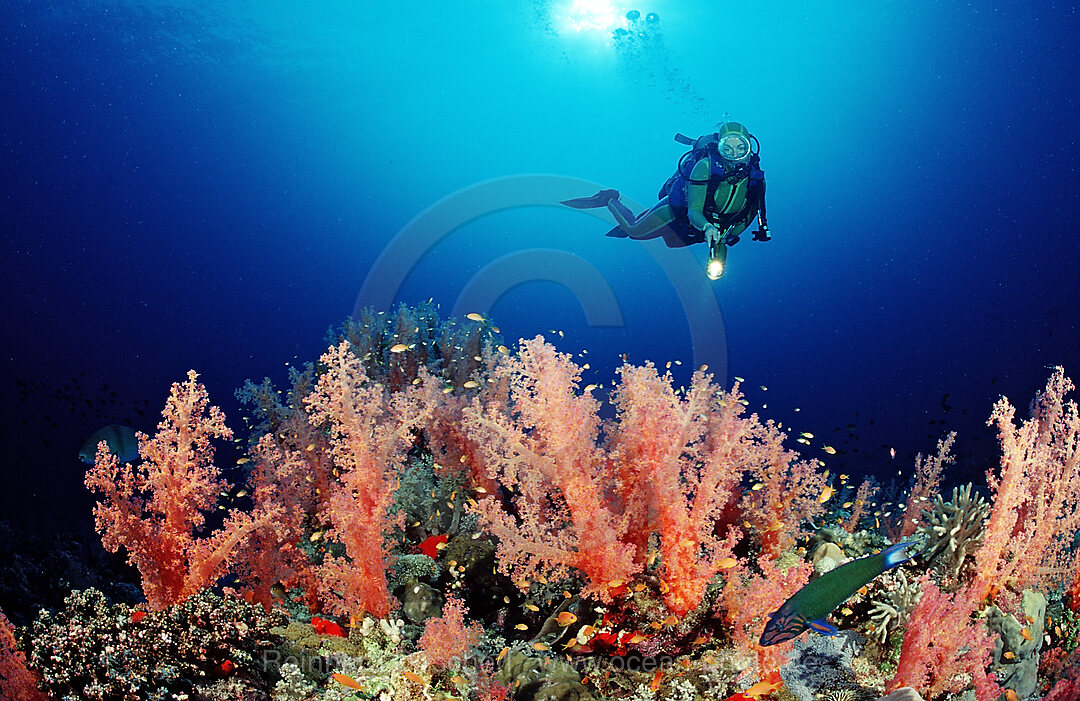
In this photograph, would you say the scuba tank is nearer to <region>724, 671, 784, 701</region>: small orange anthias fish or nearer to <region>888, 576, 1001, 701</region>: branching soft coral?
<region>888, 576, 1001, 701</region>: branching soft coral

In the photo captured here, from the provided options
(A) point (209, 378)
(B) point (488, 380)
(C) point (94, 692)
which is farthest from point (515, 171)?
(C) point (94, 692)

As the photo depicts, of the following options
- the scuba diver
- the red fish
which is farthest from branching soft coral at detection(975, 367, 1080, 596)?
the red fish

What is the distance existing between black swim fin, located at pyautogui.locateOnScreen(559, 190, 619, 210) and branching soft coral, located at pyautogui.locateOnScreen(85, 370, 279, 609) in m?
8.23

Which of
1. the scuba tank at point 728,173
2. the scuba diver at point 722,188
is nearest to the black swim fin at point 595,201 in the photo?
the scuba diver at point 722,188

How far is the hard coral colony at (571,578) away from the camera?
3.01 meters

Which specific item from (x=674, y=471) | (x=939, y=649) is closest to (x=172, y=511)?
(x=674, y=471)

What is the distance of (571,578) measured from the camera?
12.3 ft

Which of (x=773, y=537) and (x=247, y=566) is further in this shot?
(x=773, y=537)

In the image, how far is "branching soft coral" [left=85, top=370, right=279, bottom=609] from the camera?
3.43 m

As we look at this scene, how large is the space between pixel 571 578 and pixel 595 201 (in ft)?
28.2

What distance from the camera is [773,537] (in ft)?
14.1

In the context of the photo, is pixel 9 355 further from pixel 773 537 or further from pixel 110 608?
pixel 773 537

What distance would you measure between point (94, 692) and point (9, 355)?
160 ft

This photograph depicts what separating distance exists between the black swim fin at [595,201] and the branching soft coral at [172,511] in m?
8.23
